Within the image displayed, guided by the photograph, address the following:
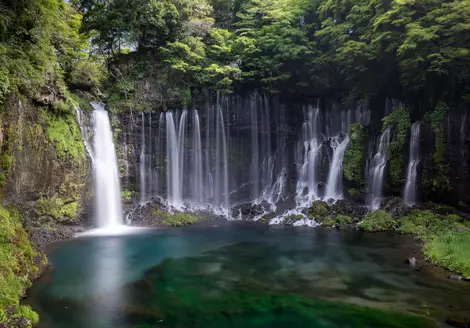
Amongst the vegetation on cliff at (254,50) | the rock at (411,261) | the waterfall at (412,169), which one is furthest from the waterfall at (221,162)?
the rock at (411,261)

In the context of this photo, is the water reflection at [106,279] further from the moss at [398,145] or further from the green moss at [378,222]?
the moss at [398,145]

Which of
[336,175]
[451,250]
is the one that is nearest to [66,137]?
[336,175]

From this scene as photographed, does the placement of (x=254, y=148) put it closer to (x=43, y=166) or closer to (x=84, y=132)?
(x=84, y=132)

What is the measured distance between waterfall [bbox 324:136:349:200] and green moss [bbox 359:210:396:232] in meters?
4.39

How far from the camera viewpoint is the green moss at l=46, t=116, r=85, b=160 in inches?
726

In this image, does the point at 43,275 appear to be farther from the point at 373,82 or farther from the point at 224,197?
the point at 373,82

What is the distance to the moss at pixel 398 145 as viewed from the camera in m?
21.4

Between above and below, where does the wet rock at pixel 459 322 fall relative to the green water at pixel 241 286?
above

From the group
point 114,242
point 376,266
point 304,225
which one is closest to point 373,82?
point 304,225

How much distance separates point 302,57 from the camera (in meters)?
25.6

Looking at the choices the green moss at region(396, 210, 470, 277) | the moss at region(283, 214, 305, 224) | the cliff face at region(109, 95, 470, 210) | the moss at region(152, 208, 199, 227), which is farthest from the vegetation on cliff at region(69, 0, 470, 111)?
the moss at region(283, 214, 305, 224)

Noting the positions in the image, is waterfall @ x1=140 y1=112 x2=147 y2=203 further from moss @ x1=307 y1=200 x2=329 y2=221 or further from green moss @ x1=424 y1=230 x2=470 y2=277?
green moss @ x1=424 y1=230 x2=470 y2=277

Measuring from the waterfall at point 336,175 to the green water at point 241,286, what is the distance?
7.54 meters

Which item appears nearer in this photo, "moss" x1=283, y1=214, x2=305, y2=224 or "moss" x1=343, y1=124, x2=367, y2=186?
"moss" x1=283, y1=214, x2=305, y2=224
